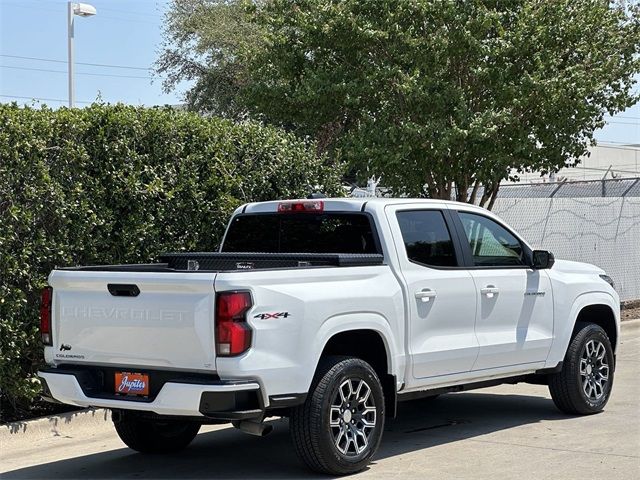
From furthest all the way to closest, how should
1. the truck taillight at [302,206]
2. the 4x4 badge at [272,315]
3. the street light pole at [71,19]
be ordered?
the street light pole at [71,19], the truck taillight at [302,206], the 4x4 badge at [272,315]

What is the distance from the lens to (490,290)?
8609mm

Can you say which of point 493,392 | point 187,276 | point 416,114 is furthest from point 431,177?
point 187,276

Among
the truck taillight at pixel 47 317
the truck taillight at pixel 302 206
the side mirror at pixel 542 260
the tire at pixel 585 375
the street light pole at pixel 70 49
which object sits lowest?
the tire at pixel 585 375

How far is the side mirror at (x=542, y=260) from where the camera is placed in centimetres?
905

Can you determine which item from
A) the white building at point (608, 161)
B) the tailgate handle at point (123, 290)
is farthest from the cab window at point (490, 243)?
the white building at point (608, 161)

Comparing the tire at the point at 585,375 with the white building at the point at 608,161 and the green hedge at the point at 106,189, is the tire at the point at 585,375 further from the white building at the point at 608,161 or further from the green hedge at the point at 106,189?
the white building at the point at 608,161

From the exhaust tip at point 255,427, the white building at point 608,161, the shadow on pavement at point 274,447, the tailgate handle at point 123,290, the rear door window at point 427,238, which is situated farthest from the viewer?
the white building at point 608,161

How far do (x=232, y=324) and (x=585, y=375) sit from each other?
408 cm

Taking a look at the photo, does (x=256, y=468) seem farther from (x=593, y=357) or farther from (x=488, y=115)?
(x=488, y=115)

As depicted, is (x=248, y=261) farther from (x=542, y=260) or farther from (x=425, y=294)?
(x=542, y=260)

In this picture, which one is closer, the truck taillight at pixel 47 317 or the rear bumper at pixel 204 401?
the rear bumper at pixel 204 401

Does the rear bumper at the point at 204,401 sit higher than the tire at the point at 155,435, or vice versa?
the rear bumper at the point at 204,401

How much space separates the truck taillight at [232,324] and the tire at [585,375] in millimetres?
3696

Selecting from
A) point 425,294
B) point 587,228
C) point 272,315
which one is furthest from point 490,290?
point 587,228
